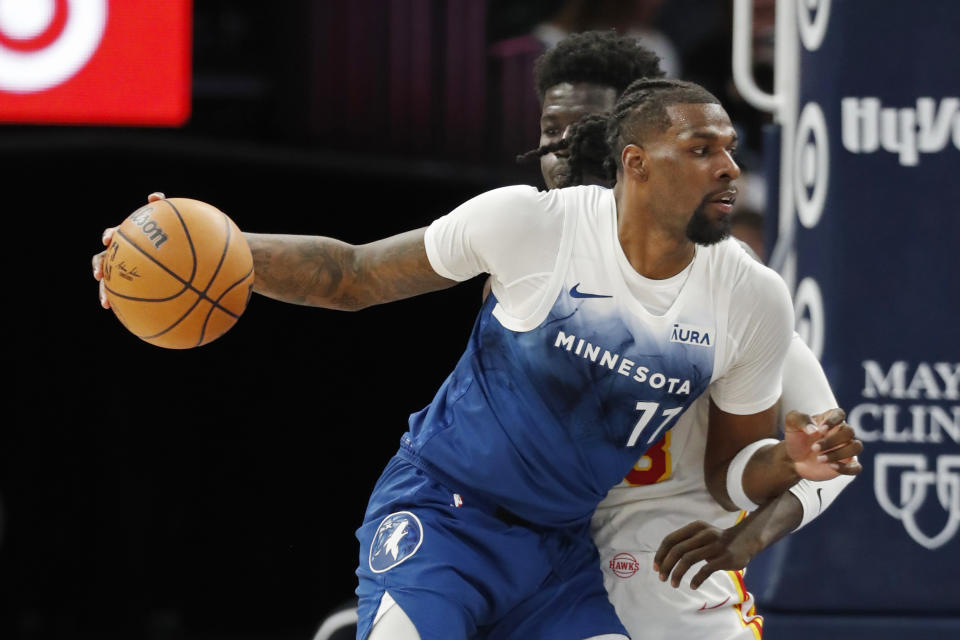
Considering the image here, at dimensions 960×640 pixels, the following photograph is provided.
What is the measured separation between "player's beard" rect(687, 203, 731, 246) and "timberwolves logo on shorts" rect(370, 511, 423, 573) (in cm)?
87

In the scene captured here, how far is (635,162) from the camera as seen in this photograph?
314cm

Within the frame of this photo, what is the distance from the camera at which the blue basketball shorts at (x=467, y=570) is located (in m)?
3.10

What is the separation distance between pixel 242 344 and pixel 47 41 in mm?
1576

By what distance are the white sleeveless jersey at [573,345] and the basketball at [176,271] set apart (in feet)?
1.43

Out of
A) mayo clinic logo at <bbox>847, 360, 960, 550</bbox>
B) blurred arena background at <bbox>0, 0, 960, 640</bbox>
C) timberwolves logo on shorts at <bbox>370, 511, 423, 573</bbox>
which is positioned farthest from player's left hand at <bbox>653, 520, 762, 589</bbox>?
blurred arena background at <bbox>0, 0, 960, 640</bbox>

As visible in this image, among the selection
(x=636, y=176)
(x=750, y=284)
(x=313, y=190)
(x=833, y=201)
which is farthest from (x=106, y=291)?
(x=313, y=190)

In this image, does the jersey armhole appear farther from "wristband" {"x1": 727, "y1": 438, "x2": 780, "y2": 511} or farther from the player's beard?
"wristband" {"x1": 727, "y1": 438, "x2": 780, "y2": 511}

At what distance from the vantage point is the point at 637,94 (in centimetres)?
324

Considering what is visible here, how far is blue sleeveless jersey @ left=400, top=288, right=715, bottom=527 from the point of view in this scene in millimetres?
3107

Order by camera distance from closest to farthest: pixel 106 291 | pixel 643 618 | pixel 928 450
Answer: pixel 106 291 → pixel 643 618 → pixel 928 450

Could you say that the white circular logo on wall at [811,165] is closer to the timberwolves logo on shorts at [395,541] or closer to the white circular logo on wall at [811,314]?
the white circular logo on wall at [811,314]

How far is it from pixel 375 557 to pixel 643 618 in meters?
Answer: 0.66

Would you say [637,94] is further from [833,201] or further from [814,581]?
[814,581]

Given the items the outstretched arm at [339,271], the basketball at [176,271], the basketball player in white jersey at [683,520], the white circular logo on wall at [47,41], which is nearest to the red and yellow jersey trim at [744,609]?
the basketball player in white jersey at [683,520]
